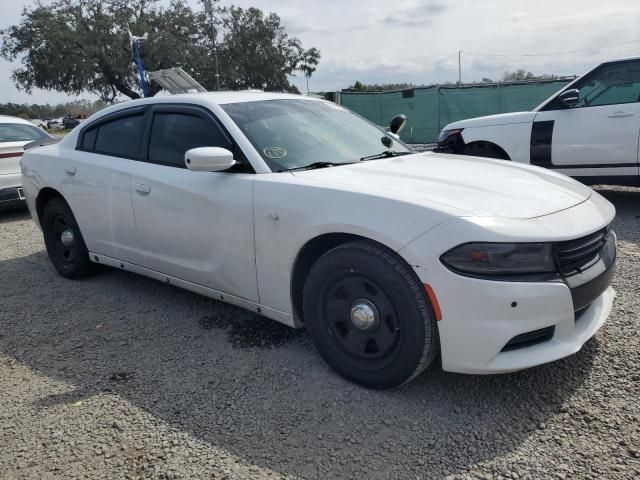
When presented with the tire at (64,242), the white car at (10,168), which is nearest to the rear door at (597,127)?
the tire at (64,242)

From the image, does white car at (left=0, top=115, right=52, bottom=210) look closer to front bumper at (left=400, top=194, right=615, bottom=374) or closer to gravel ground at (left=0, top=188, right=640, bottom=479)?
gravel ground at (left=0, top=188, right=640, bottom=479)

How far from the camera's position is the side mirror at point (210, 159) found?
120 inches

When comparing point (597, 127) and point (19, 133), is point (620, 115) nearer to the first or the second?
point (597, 127)

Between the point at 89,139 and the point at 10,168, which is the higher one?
the point at 89,139

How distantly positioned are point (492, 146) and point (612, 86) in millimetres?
1459

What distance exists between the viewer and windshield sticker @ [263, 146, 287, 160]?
324 cm

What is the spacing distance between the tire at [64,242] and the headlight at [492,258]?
344cm

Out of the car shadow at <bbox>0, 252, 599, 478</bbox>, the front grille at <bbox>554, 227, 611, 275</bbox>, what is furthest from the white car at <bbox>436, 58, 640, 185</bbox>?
the front grille at <bbox>554, 227, 611, 275</bbox>

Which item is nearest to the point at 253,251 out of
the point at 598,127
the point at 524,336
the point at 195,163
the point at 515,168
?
the point at 195,163

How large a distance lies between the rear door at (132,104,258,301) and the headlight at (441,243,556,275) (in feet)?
4.10

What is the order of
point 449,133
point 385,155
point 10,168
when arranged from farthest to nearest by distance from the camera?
point 10,168, point 449,133, point 385,155

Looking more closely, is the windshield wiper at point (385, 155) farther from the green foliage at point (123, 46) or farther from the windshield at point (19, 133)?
the green foliage at point (123, 46)

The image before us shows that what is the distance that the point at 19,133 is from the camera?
8133 millimetres

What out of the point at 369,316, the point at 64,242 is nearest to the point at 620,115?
the point at 369,316
